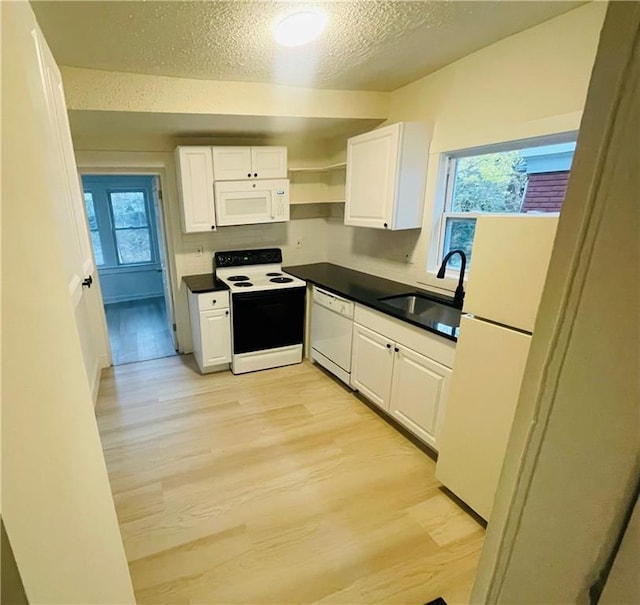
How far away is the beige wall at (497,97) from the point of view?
1801 millimetres

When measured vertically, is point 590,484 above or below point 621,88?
below

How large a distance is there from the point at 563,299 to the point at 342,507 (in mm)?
1942

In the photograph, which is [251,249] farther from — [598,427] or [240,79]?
[598,427]

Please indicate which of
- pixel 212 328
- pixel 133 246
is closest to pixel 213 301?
pixel 212 328

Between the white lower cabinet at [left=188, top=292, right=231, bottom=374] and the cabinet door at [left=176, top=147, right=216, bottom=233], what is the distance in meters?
0.68

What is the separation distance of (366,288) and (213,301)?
1.39 m

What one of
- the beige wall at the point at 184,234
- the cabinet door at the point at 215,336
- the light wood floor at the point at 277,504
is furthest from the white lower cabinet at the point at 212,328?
the beige wall at the point at 184,234

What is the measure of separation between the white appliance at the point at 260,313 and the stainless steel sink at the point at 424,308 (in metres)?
1.02

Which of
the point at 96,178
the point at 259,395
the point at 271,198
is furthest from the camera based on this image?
the point at 96,178

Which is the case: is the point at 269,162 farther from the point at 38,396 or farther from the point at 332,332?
the point at 38,396

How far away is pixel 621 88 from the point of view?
354 mm

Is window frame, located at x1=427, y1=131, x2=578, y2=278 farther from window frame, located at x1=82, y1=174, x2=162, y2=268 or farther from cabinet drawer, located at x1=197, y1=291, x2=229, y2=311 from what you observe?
window frame, located at x1=82, y1=174, x2=162, y2=268

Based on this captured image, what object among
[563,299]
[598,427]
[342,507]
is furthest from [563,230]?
[342,507]

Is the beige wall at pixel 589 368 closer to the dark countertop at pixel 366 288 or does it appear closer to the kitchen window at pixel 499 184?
the dark countertop at pixel 366 288
